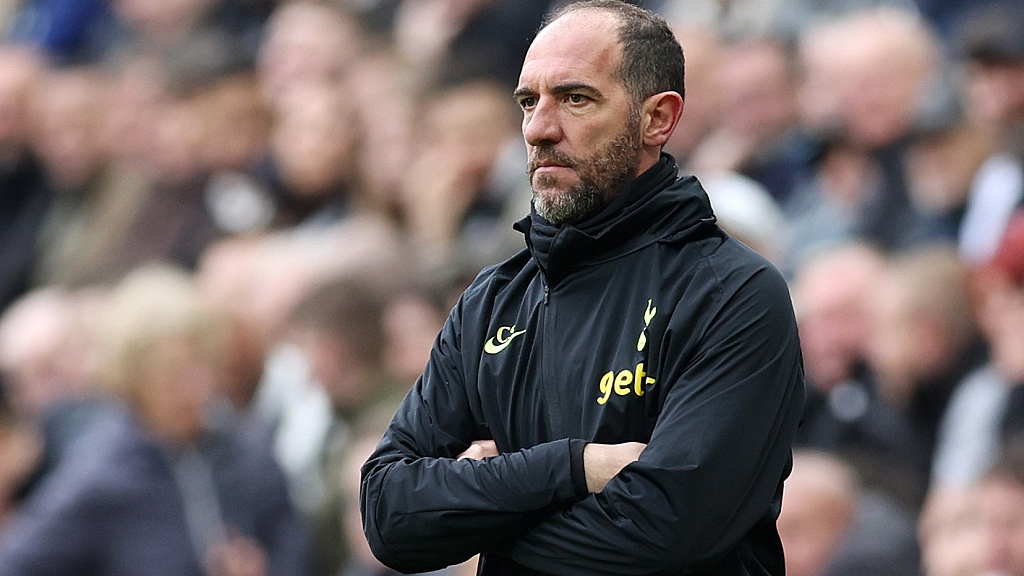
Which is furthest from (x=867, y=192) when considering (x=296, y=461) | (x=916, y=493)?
(x=296, y=461)

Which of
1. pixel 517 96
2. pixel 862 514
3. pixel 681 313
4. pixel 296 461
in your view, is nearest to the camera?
pixel 681 313

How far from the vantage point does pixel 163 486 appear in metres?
6.25

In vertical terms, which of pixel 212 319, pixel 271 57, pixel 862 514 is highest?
pixel 271 57

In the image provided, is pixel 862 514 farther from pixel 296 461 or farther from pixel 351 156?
pixel 351 156

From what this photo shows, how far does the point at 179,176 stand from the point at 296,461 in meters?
3.07

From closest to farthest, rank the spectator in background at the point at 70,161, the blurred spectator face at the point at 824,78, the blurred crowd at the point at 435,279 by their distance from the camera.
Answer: the blurred crowd at the point at 435,279, the blurred spectator face at the point at 824,78, the spectator in background at the point at 70,161

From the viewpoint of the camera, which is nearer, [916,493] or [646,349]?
[646,349]

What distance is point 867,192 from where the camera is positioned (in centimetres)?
667

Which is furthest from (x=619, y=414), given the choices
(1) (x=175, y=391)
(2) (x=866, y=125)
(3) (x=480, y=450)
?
(2) (x=866, y=125)

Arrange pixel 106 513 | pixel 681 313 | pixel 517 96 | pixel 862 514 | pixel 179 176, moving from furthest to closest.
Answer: pixel 179 176 → pixel 106 513 → pixel 862 514 → pixel 517 96 → pixel 681 313

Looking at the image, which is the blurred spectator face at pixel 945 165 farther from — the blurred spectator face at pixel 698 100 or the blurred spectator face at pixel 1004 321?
the blurred spectator face at pixel 698 100

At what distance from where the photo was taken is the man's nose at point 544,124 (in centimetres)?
312

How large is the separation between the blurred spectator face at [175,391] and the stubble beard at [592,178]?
11.6 ft

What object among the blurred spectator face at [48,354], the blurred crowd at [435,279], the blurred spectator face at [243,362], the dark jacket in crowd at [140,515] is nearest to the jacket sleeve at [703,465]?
the blurred crowd at [435,279]
